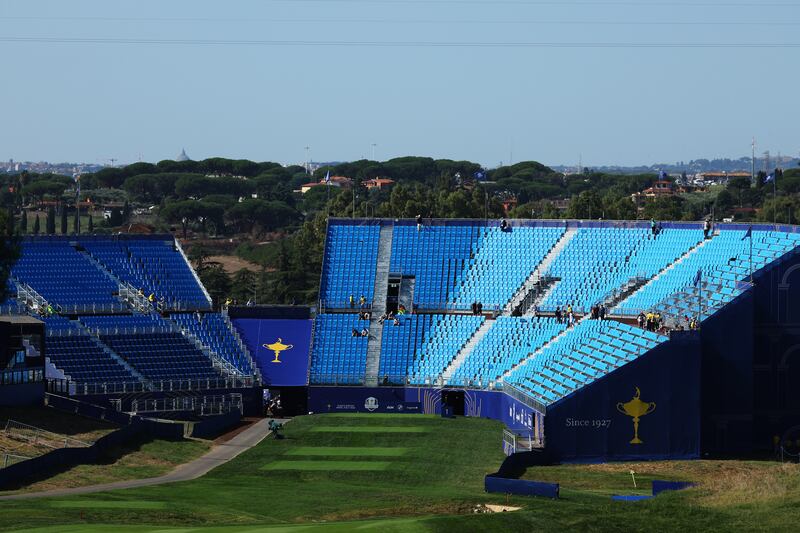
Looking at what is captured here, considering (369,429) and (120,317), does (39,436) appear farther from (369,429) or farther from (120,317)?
(120,317)

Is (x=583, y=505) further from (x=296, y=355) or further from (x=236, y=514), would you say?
(x=296, y=355)

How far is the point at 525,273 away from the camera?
85062 mm

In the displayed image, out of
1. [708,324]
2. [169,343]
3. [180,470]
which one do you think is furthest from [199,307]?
[708,324]

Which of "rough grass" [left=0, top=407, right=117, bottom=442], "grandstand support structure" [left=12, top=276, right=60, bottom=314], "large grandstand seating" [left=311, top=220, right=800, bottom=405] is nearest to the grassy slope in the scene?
"rough grass" [left=0, top=407, right=117, bottom=442]

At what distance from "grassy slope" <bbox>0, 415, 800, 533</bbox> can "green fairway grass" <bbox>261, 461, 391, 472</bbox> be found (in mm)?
594

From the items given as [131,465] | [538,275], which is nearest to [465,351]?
[538,275]

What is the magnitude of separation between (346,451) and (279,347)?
16.2 m

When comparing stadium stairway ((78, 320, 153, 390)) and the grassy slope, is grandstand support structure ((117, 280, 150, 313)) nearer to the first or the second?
stadium stairway ((78, 320, 153, 390))

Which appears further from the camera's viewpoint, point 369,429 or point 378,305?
point 378,305

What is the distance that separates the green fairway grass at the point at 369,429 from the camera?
72.6 meters

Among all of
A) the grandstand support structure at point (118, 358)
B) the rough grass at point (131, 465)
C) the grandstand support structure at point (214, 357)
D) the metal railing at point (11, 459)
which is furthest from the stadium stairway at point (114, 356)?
the metal railing at point (11, 459)

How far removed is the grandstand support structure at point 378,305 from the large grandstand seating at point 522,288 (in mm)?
169

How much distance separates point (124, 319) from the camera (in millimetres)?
81500

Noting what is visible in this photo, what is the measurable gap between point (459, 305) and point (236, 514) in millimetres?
34758
